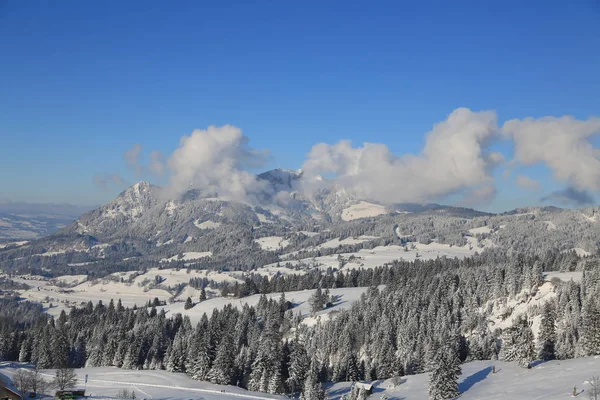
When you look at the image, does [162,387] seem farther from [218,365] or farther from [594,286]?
[594,286]

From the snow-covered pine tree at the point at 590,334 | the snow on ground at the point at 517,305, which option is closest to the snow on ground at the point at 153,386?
the snow-covered pine tree at the point at 590,334

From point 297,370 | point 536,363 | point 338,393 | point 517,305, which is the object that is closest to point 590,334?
point 536,363

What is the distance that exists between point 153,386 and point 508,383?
61888 millimetres

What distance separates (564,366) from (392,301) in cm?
7064

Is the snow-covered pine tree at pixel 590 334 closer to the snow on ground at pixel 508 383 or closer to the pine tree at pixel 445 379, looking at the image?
the snow on ground at pixel 508 383

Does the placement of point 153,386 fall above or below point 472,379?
above

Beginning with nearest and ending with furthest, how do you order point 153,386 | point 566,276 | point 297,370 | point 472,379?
point 153,386, point 472,379, point 297,370, point 566,276

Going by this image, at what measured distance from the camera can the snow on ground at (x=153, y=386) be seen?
8388cm

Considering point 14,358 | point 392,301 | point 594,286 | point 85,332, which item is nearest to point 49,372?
point 14,358

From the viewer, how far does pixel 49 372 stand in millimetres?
115062

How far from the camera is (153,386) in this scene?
92500 millimetres

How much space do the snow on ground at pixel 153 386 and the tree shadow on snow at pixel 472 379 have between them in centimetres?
3206

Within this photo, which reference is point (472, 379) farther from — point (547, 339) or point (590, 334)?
point (590, 334)

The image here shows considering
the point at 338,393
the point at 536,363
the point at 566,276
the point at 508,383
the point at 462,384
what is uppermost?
the point at 566,276
